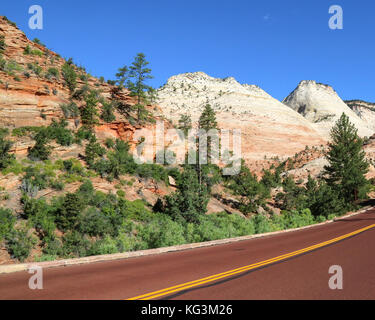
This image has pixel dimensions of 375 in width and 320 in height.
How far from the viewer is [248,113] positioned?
320 ft

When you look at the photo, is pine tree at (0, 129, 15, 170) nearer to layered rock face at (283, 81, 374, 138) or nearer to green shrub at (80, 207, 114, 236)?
green shrub at (80, 207, 114, 236)

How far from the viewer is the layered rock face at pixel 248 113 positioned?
283 feet

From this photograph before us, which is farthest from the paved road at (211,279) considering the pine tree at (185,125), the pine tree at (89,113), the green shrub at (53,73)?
the pine tree at (185,125)

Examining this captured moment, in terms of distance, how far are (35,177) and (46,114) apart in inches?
411

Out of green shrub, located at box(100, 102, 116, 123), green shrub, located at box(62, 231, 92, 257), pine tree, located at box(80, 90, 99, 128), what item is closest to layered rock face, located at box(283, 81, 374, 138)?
green shrub, located at box(100, 102, 116, 123)

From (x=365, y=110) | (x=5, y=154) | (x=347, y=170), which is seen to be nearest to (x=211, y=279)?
(x=5, y=154)

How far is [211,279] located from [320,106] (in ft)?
482

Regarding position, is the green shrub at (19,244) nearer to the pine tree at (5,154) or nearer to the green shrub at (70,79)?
the pine tree at (5,154)

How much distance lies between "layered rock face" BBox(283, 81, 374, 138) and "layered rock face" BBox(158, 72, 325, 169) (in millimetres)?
21123

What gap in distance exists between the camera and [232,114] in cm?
9544

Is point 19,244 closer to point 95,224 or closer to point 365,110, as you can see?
point 95,224

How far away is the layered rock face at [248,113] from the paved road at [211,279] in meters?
69.6
